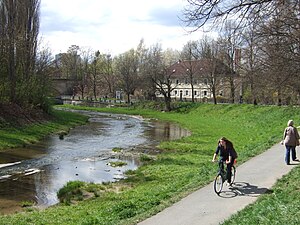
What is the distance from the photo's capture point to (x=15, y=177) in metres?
19.3

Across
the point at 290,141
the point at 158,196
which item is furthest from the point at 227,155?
the point at 290,141

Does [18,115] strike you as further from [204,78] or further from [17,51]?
[204,78]

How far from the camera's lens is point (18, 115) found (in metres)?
37.2

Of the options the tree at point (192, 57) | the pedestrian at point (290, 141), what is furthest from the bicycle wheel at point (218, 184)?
the tree at point (192, 57)

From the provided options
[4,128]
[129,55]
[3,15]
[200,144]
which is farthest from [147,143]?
[129,55]

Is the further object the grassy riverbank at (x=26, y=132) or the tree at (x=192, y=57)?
the tree at (x=192, y=57)

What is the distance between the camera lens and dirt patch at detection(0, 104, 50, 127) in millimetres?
34844

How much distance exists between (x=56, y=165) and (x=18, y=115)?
16.1 metres

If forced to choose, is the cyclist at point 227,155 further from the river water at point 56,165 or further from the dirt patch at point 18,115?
the dirt patch at point 18,115

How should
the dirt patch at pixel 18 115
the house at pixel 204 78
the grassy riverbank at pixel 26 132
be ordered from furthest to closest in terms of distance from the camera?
the house at pixel 204 78 < the dirt patch at pixel 18 115 < the grassy riverbank at pixel 26 132

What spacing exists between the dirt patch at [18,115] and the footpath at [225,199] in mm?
24006

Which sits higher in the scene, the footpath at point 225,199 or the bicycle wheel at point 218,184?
the bicycle wheel at point 218,184

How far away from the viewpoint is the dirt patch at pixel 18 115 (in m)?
34.8

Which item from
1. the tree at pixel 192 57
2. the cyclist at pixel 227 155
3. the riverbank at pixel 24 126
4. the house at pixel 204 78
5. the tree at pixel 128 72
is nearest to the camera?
the cyclist at pixel 227 155
